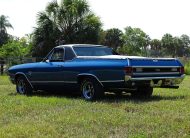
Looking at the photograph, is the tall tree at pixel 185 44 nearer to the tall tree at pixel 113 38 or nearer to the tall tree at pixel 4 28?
the tall tree at pixel 113 38

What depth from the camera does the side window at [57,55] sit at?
480 inches

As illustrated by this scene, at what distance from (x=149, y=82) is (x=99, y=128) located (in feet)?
13.0

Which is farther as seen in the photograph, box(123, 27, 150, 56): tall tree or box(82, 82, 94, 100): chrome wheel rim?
box(123, 27, 150, 56): tall tree

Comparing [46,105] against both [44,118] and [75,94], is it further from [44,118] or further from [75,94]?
[75,94]

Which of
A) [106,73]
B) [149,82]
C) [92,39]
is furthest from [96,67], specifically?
[92,39]

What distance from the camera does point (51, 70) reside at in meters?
12.2

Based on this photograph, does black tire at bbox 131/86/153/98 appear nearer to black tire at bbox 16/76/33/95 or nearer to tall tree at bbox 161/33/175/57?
black tire at bbox 16/76/33/95

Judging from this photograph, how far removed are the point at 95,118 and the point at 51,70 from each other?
4483mm

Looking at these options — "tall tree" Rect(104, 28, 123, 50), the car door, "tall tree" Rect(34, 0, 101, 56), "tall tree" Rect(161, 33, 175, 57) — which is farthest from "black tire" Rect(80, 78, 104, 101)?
"tall tree" Rect(161, 33, 175, 57)

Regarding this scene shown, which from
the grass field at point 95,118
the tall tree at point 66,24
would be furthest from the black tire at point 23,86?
the tall tree at point 66,24

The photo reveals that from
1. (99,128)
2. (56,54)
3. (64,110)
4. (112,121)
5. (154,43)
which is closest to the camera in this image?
(99,128)

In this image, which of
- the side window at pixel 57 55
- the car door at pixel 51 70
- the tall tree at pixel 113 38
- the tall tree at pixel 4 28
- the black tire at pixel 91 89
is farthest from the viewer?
the tall tree at pixel 113 38

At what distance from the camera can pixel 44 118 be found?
8086mm

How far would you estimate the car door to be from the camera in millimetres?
11984
